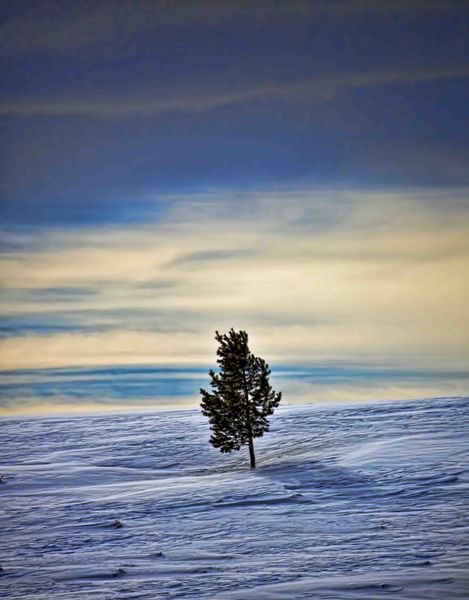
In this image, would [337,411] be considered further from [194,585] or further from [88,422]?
[194,585]

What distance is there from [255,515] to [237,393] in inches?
632

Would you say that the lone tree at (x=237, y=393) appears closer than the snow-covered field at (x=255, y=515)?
No

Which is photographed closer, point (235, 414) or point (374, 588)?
point (374, 588)

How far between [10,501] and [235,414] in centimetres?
1510

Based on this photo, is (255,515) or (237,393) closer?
(255,515)

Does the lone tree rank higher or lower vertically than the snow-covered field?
higher

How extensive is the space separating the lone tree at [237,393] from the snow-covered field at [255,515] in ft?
9.34

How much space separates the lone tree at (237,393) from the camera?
5578 centimetres

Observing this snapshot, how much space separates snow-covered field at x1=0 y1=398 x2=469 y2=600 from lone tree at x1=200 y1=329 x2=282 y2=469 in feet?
9.34

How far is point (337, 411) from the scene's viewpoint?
3278 inches

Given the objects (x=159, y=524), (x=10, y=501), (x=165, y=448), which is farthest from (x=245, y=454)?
(x=159, y=524)

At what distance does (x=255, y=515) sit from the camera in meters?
40.4

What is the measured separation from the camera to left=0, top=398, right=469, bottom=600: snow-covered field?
2802 cm

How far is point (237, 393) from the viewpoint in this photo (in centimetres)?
5594
